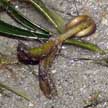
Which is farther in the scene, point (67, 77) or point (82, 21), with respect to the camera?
point (82, 21)

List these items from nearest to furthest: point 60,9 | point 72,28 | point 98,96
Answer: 1. point 98,96
2. point 72,28
3. point 60,9

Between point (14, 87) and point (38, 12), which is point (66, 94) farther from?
point (38, 12)

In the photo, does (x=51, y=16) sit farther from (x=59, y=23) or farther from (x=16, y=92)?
(x=16, y=92)

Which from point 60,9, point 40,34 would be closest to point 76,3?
point 60,9

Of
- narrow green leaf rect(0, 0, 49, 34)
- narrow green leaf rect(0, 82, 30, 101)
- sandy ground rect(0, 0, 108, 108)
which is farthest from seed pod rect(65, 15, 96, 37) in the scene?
narrow green leaf rect(0, 82, 30, 101)

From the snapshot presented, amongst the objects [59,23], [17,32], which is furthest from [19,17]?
[59,23]

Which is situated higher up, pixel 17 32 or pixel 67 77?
pixel 17 32

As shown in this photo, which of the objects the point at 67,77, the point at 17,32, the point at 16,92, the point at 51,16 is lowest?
the point at 16,92

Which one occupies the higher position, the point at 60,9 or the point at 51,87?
the point at 60,9
